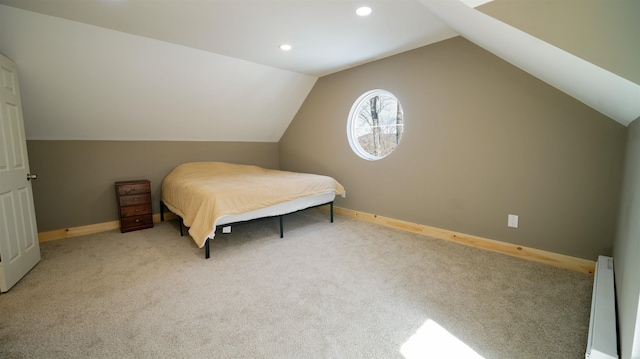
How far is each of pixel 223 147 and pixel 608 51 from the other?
4471 mm

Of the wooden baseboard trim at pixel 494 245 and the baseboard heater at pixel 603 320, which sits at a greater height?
the baseboard heater at pixel 603 320

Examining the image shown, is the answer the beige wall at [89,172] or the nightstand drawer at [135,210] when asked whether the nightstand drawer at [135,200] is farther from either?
the beige wall at [89,172]

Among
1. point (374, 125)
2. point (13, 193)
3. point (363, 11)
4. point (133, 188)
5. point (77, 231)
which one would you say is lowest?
point (77, 231)

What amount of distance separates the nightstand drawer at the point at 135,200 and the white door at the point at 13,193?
899 millimetres

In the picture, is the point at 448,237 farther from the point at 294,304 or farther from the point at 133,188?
the point at 133,188

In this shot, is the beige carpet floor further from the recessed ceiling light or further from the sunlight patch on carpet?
the recessed ceiling light

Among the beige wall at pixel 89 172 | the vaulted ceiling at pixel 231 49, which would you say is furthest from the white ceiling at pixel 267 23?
the beige wall at pixel 89 172

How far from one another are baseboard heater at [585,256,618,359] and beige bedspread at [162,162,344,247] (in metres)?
2.57

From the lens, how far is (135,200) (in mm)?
3408

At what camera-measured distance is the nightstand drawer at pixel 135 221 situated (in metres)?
3.36

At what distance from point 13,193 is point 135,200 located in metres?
1.26

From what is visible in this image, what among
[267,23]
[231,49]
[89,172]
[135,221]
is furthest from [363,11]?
[89,172]

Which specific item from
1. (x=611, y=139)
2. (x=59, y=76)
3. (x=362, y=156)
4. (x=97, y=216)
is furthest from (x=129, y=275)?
(x=611, y=139)

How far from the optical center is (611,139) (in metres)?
2.06
